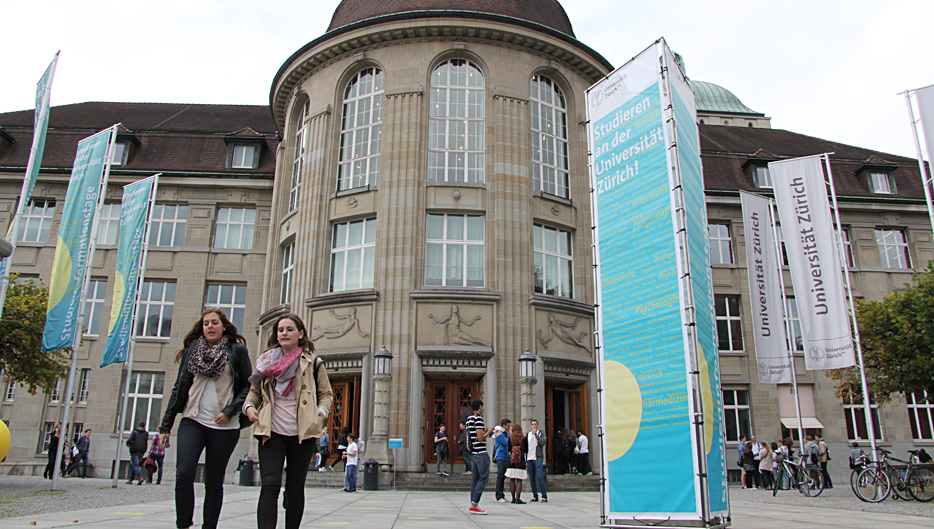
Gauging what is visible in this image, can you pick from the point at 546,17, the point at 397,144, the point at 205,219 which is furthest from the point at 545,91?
the point at 205,219

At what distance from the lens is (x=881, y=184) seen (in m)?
31.9

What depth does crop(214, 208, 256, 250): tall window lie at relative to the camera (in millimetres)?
28438

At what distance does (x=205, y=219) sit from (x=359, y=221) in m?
9.98

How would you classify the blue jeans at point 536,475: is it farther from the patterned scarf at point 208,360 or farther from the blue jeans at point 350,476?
the patterned scarf at point 208,360

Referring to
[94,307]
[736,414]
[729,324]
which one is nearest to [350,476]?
[94,307]

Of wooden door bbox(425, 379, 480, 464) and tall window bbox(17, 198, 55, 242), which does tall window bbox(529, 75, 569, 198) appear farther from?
tall window bbox(17, 198, 55, 242)

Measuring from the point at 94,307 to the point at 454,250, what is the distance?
16224mm

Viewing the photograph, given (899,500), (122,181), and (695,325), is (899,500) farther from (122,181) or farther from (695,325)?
(122,181)

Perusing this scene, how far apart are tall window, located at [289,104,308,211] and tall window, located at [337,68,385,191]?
186 cm

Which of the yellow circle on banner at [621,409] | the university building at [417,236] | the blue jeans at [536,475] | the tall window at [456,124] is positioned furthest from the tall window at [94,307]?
the yellow circle on banner at [621,409]

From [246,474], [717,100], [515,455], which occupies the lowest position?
[246,474]

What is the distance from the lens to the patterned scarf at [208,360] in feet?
16.3

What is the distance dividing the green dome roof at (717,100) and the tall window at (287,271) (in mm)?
52885

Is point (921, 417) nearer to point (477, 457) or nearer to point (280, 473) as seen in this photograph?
point (477, 457)
